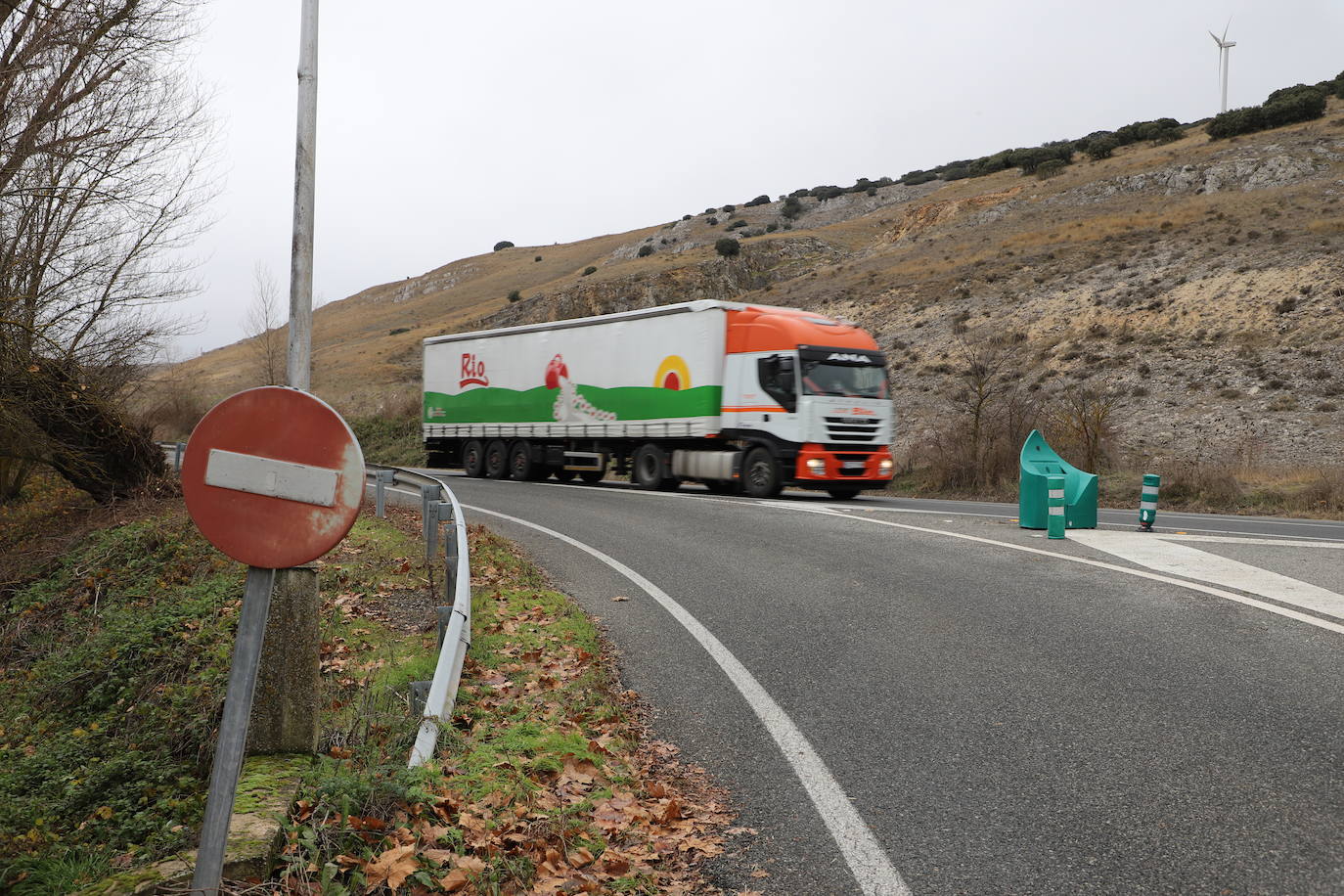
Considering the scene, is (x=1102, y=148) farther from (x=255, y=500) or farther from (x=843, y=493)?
(x=255, y=500)

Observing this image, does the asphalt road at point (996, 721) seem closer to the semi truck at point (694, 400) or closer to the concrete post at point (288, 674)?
the concrete post at point (288, 674)

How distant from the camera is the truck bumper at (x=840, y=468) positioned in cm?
1909

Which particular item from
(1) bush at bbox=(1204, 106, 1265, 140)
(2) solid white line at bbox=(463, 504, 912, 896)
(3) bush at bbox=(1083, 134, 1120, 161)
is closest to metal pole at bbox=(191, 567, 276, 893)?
(2) solid white line at bbox=(463, 504, 912, 896)

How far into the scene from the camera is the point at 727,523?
1442 cm

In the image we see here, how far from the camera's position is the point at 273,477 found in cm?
279

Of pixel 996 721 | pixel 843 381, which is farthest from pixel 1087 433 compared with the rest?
pixel 996 721

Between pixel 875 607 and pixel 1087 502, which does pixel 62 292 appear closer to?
pixel 875 607

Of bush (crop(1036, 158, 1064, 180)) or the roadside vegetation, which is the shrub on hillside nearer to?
bush (crop(1036, 158, 1064, 180))

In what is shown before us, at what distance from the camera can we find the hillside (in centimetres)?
3162

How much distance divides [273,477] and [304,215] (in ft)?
32.6

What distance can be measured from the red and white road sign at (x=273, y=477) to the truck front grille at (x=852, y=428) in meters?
Answer: 16.9

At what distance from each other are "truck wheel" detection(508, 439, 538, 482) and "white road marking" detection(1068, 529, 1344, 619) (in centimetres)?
1610

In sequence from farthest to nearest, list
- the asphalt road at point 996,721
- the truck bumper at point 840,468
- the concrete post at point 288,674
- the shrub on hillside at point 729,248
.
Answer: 1. the shrub on hillside at point 729,248
2. the truck bumper at point 840,468
3. the concrete post at point 288,674
4. the asphalt road at point 996,721

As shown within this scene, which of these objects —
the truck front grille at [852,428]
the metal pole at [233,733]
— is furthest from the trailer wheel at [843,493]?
the metal pole at [233,733]
